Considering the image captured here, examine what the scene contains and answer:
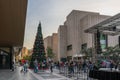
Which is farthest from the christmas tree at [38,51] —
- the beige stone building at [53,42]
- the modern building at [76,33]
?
the beige stone building at [53,42]

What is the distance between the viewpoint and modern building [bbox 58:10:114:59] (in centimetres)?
6084

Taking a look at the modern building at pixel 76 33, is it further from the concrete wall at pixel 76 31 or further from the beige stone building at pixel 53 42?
the beige stone building at pixel 53 42

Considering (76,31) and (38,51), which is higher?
(76,31)

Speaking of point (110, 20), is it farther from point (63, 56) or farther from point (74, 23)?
point (63, 56)

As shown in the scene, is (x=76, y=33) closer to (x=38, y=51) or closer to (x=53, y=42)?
(x=38, y=51)

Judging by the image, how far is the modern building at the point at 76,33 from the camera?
60844 mm

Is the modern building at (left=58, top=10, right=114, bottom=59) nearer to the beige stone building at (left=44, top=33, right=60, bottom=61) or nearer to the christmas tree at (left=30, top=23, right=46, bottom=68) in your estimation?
the christmas tree at (left=30, top=23, right=46, bottom=68)

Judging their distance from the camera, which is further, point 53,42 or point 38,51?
point 53,42

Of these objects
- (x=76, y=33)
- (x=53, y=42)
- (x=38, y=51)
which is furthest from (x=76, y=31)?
(x=53, y=42)

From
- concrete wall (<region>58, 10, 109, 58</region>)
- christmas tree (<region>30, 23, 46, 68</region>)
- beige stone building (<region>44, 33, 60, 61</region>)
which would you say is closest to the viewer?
christmas tree (<region>30, 23, 46, 68</region>)

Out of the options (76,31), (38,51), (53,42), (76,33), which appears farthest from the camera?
(53,42)

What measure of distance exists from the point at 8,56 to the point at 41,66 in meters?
5.54

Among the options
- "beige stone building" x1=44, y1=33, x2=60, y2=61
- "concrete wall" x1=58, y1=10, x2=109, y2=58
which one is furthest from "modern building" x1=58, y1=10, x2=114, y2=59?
"beige stone building" x1=44, y1=33, x2=60, y2=61

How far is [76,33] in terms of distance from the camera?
69.2 meters
